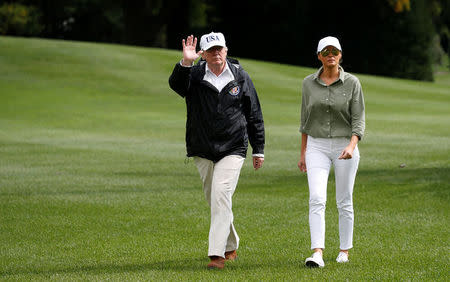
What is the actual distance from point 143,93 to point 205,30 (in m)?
24.6

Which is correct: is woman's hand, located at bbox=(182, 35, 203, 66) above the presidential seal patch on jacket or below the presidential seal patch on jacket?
above

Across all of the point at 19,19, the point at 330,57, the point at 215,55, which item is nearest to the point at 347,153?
the point at 330,57

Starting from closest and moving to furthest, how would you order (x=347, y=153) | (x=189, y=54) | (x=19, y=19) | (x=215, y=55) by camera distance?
1. (x=347, y=153)
2. (x=189, y=54)
3. (x=215, y=55)
4. (x=19, y=19)

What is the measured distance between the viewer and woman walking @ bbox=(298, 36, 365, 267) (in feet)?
23.4

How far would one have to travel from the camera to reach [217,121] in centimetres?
723

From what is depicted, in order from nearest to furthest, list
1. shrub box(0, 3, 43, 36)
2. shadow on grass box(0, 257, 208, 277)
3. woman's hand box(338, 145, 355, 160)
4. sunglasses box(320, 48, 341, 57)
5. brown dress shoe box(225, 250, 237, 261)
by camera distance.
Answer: woman's hand box(338, 145, 355, 160), sunglasses box(320, 48, 341, 57), shadow on grass box(0, 257, 208, 277), brown dress shoe box(225, 250, 237, 261), shrub box(0, 3, 43, 36)

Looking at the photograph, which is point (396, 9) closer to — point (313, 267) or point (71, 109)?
point (71, 109)

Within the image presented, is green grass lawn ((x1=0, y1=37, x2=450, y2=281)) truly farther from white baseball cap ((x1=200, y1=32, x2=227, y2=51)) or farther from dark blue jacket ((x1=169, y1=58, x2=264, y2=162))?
white baseball cap ((x1=200, y1=32, x2=227, y2=51))

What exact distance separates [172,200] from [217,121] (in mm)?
4583

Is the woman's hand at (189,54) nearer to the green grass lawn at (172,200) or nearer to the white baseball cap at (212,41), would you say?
the white baseball cap at (212,41)

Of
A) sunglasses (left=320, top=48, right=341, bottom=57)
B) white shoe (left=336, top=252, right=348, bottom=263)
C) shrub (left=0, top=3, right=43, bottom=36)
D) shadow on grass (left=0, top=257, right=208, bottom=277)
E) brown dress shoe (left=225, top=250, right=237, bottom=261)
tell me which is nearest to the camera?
sunglasses (left=320, top=48, right=341, bottom=57)

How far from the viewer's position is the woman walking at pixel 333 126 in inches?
281

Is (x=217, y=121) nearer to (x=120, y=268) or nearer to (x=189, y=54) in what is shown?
(x=189, y=54)

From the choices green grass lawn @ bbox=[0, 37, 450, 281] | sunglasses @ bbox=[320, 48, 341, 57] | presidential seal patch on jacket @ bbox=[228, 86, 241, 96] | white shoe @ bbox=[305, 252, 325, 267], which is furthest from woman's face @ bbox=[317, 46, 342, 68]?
green grass lawn @ bbox=[0, 37, 450, 281]
